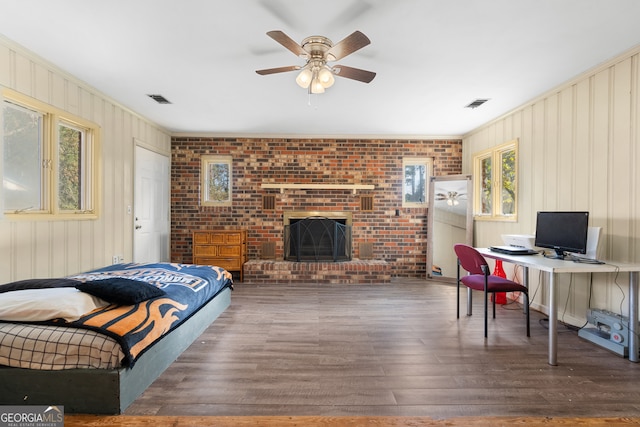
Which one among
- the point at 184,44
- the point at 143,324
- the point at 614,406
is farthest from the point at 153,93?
the point at 614,406

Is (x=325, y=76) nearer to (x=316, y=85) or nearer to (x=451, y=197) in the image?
(x=316, y=85)

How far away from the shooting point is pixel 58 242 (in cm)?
295

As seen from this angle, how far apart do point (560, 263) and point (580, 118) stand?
1.61 metres

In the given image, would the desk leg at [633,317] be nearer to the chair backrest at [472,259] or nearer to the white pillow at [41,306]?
the chair backrest at [472,259]

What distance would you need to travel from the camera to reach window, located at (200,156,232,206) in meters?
5.30

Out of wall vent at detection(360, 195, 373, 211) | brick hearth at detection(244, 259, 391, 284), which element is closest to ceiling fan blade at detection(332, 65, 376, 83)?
wall vent at detection(360, 195, 373, 211)

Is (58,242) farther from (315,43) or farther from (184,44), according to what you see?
(315,43)

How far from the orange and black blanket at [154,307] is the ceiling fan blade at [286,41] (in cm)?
200

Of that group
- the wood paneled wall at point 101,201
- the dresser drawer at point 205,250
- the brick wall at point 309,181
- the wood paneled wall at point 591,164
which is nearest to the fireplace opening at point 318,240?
the brick wall at point 309,181

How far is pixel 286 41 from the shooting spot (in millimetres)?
2039

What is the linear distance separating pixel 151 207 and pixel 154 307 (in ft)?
10.3

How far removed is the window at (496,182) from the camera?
4.01 metres

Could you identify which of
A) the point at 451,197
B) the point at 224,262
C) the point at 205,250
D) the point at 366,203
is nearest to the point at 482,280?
the point at 451,197

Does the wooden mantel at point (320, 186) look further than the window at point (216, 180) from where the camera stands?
No
